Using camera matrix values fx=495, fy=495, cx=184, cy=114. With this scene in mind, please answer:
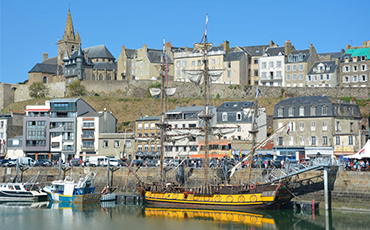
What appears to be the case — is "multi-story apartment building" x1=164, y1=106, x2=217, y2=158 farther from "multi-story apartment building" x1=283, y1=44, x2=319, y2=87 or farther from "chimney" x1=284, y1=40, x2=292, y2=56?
"chimney" x1=284, y1=40, x2=292, y2=56

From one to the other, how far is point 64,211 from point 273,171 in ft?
63.5

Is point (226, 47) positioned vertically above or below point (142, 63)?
above

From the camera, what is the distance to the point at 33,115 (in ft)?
234

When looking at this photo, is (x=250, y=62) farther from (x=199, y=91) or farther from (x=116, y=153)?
(x=116, y=153)

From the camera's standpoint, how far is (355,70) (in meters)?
83.3

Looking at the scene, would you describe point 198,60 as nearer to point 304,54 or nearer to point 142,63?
point 142,63

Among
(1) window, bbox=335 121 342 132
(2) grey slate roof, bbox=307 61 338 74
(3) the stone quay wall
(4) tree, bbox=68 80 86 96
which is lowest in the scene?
(3) the stone quay wall

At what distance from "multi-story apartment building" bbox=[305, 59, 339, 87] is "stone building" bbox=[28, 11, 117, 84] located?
46.9 m

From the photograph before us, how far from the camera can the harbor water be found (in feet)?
123

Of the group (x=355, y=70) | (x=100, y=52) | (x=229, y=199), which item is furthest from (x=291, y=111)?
(x=100, y=52)

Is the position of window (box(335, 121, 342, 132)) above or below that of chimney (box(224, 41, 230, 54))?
below

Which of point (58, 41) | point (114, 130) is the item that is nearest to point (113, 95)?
point (114, 130)

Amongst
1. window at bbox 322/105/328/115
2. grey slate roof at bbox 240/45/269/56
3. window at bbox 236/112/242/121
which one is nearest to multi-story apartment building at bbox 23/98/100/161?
window at bbox 236/112/242/121

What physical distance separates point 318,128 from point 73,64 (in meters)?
64.3
